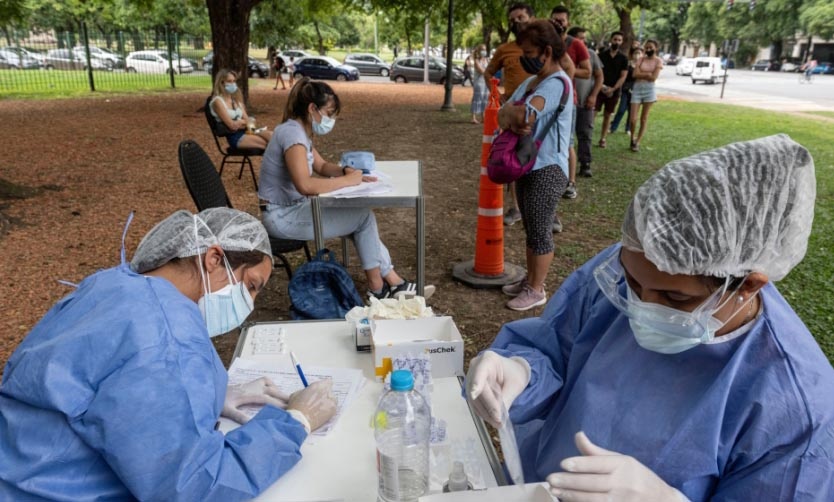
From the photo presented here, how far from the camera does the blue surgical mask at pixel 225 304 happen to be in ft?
5.31

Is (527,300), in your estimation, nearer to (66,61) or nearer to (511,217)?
(511,217)

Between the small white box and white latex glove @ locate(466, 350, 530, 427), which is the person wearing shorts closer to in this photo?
the small white box

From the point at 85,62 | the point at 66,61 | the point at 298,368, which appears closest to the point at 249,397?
the point at 298,368

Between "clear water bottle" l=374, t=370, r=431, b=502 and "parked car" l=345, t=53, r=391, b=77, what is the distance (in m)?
31.2

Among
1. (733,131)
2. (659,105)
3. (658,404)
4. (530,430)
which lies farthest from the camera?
(659,105)

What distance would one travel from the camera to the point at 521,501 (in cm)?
111

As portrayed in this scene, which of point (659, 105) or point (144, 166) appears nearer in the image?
point (144, 166)

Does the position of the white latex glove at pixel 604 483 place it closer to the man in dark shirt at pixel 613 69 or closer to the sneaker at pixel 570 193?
the sneaker at pixel 570 193

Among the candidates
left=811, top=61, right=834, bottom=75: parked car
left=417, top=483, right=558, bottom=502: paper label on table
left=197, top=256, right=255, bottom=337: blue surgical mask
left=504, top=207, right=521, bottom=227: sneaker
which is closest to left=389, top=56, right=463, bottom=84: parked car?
left=504, top=207, right=521, bottom=227: sneaker

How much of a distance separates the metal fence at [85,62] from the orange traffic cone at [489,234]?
1621cm

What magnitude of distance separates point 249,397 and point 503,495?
33.8 inches

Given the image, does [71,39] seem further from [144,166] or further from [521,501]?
[521,501]

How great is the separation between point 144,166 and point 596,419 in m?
8.18

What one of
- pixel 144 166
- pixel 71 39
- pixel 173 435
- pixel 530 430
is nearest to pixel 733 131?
pixel 144 166
